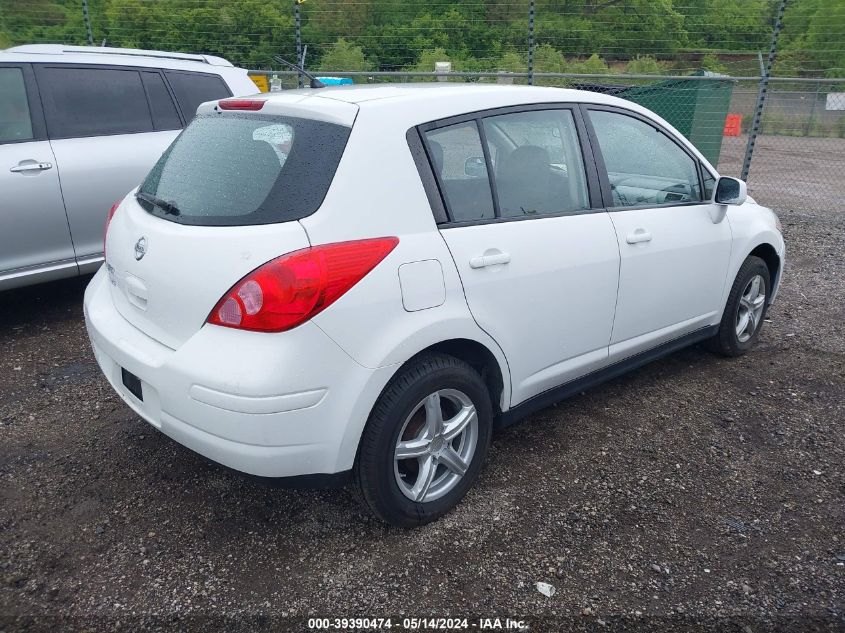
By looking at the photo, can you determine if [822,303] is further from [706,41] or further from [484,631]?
[706,41]

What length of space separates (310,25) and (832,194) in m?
9.35

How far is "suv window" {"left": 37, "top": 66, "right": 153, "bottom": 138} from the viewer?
464 cm

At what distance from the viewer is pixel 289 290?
87.4 inches

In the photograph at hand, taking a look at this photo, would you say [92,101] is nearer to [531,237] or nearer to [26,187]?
[26,187]

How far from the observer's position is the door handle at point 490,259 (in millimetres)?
2654

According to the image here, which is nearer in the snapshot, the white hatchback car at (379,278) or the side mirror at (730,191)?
the white hatchback car at (379,278)

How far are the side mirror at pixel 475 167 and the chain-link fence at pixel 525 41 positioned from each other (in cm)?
588

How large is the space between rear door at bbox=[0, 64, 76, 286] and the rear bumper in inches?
100

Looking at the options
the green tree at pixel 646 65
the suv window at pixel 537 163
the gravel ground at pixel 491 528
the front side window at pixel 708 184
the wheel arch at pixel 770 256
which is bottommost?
the gravel ground at pixel 491 528

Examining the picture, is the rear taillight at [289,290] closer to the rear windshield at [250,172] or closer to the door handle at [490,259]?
the rear windshield at [250,172]

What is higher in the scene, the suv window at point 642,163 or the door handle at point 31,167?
the suv window at point 642,163

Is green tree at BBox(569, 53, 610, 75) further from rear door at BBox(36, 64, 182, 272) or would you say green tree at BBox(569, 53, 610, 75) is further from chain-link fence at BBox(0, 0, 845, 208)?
rear door at BBox(36, 64, 182, 272)

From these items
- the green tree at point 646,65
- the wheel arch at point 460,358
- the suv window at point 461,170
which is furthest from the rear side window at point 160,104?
the green tree at point 646,65

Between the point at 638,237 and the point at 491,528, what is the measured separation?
159cm
